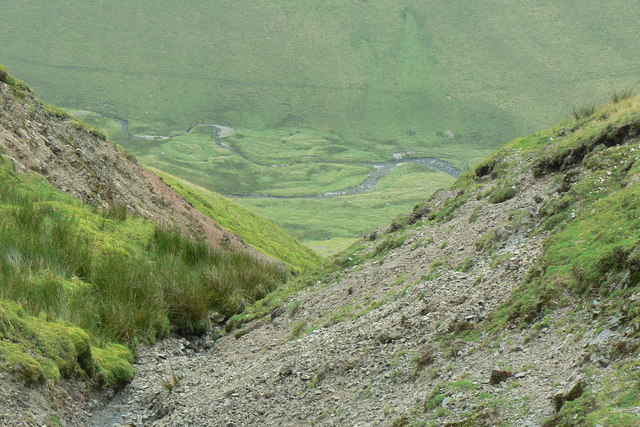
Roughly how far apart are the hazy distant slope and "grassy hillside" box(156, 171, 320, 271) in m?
120

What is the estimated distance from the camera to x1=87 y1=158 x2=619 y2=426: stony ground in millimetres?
7543

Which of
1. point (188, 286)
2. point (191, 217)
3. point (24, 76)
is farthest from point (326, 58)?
point (188, 286)

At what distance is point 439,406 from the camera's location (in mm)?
7680

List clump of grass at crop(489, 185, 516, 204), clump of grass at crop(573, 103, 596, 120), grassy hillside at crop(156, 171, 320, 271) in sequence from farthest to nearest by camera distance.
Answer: grassy hillside at crop(156, 171, 320, 271)
clump of grass at crop(573, 103, 596, 120)
clump of grass at crop(489, 185, 516, 204)

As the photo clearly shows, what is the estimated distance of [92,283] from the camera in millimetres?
14062

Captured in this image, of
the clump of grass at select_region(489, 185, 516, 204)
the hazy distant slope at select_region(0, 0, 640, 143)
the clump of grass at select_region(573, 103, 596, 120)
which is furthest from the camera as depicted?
the hazy distant slope at select_region(0, 0, 640, 143)

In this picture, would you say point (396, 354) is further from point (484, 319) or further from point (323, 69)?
point (323, 69)

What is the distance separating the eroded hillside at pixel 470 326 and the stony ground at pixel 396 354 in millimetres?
30

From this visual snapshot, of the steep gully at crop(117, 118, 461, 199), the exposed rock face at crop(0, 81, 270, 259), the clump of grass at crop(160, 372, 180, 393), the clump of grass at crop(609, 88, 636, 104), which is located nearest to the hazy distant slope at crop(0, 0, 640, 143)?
the steep gully at crop(117, 118, 461, 199)

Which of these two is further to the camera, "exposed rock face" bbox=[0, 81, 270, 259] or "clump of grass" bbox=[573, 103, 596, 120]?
"exposed rock face" bbox=[0, 81, 270, 259]

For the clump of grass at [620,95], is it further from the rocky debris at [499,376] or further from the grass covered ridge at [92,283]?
the rocky debris at [499,376]

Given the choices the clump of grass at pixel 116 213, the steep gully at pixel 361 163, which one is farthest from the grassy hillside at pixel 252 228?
the steep gully at pixel 361 163

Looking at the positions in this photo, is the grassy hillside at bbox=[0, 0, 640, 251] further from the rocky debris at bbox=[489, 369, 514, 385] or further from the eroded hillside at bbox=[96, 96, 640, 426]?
the rocky debris at bbox=[489, 369, 514, 385]

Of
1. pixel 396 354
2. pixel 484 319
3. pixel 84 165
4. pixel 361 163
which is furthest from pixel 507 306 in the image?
pixel 361 163
